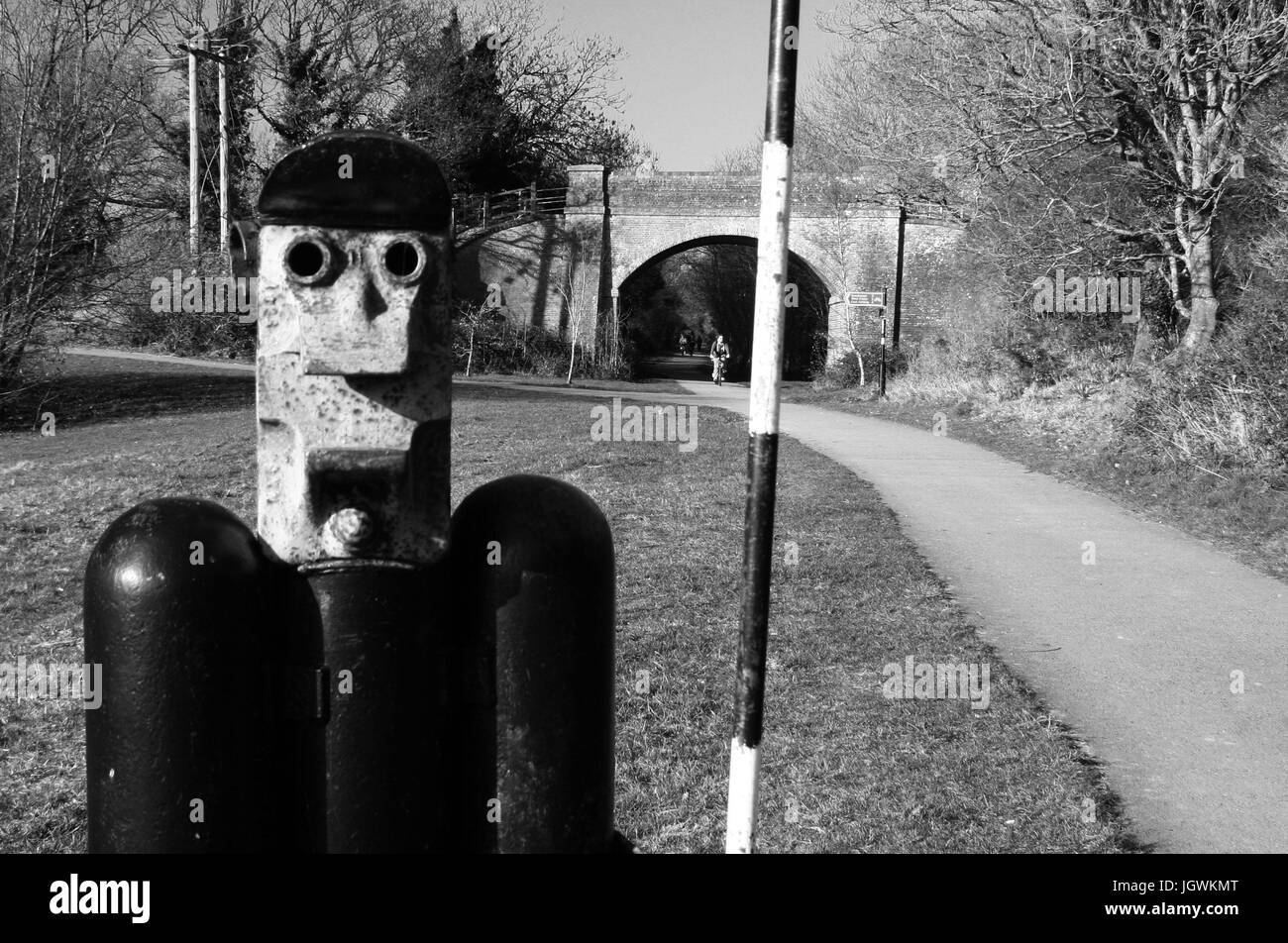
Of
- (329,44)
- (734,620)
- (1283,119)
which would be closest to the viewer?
(734,620)

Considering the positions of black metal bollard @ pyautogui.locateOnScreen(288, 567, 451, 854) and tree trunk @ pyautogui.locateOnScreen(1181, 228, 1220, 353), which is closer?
black metal bollard @ pyautogui.locateOnScreen(288, 567, 451, 854)

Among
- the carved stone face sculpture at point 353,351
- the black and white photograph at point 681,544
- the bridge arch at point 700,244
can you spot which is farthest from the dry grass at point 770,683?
the bridge arch at point 700,244

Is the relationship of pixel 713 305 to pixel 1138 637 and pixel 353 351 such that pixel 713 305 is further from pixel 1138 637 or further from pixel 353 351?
pixel 353 351

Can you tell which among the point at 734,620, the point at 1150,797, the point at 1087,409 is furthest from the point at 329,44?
the point at 1150,797

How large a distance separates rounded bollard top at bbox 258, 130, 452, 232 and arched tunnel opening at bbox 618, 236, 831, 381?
23.5 meters

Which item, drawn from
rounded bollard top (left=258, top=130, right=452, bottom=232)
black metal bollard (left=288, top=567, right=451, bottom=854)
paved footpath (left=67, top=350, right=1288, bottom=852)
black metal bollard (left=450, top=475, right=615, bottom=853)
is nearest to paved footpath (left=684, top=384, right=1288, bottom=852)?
paved footpath (left=67, top=350, right=1288, bottom=852)

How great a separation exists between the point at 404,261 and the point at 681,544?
7.02m

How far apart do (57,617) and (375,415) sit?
6191 millimetres

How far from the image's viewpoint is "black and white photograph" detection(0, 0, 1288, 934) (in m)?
2.57

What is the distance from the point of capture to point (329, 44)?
4062 centimetres

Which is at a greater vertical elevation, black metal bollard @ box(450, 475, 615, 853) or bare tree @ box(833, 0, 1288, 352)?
bare tree @ box(833, 0, 1288, 352)

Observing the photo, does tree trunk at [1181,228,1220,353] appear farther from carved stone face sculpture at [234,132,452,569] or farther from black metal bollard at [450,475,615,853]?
carved stone face sculpture at [234,132,452,569]
